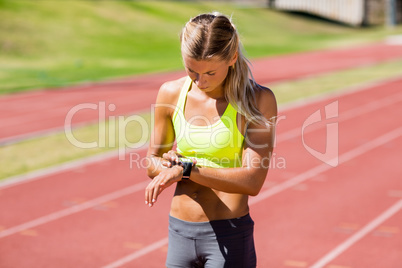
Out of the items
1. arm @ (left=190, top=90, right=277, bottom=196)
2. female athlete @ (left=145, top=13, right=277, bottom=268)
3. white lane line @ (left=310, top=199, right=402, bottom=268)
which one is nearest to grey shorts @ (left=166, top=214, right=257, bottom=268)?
female athlete @ (left=145, top=13, right=277, bottom=268)

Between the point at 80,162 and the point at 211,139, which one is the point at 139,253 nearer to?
the point at 80,162

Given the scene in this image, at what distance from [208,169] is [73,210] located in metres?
5.90

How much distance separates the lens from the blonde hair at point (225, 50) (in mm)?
2574

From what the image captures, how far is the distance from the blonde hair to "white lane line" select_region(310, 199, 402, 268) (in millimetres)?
4180

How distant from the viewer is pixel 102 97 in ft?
60.2

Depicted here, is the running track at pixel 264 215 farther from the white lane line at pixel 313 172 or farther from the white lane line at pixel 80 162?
the white lane line at pixel 80 162

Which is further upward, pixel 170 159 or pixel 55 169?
pixel 170 159

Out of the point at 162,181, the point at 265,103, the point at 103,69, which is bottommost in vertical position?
the point at 103,69

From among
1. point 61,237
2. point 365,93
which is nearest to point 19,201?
point 61,237

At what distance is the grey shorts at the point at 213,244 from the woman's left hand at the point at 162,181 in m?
0.28

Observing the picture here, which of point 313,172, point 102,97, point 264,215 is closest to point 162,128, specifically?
point 264,215

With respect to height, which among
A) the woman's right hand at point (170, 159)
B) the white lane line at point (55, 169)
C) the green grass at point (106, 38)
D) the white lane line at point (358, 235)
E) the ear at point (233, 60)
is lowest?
the green grass at point (106, 38)

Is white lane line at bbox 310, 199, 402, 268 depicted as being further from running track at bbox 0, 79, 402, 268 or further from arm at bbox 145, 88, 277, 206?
arm at bbox 145, 88, 277, 206

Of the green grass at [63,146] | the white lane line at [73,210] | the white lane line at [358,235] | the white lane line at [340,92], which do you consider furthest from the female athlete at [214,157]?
the white lane line at [340,92]
